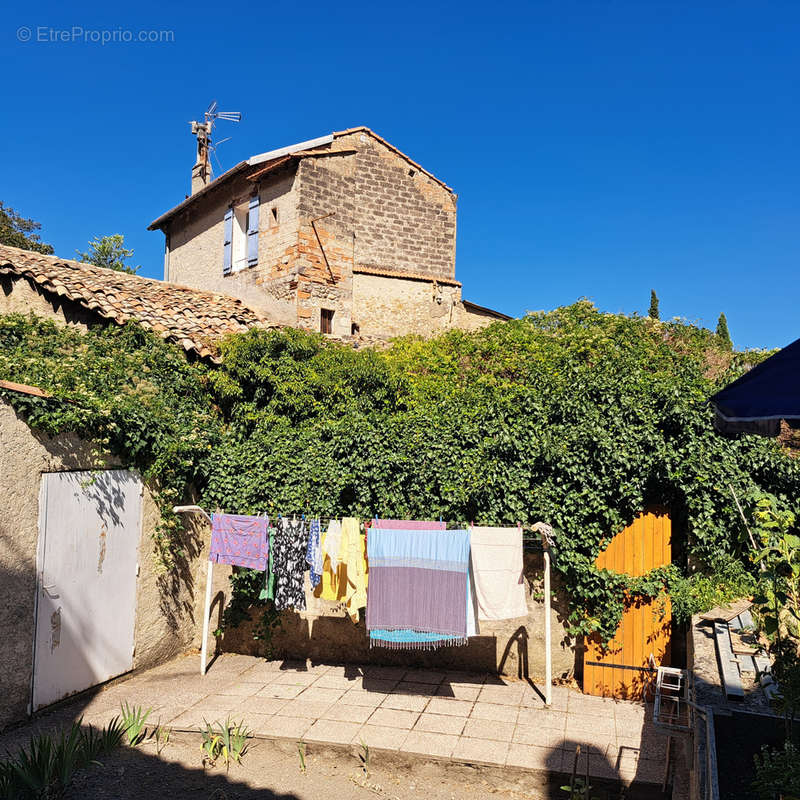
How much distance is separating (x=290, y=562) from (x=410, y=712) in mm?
2083

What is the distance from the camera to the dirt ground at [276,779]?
17.0 ft

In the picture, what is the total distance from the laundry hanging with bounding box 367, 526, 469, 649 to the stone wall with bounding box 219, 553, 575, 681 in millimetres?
1111

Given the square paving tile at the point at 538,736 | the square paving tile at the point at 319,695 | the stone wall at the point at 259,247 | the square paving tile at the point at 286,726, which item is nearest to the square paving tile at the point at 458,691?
the square paving tile at the point at 538,736

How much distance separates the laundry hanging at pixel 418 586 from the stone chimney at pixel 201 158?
15.3 meters

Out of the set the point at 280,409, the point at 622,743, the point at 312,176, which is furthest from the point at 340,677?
the point at 312,176

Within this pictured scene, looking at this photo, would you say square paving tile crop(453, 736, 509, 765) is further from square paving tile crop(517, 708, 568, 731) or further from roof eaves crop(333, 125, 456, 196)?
roof eaves crop(333, 125, 456, 196)

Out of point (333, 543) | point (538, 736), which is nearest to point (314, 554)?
point (333, 543)

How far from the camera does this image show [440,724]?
20.1 ft

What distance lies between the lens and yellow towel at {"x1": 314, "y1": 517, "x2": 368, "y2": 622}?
6594 mm

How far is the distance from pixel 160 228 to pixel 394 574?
14306mm

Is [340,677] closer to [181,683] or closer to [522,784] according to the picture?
[181,683]

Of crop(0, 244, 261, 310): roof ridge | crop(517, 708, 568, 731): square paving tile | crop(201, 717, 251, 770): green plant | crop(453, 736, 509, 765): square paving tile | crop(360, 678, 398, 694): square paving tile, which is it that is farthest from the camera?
crop(0, 244, 261, 310): roof ridge

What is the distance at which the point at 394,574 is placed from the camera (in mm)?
6340

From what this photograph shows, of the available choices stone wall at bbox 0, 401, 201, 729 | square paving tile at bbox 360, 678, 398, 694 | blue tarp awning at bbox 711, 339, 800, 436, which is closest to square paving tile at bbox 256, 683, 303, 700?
square paving tile at bbox 360, 678, 398, 694
